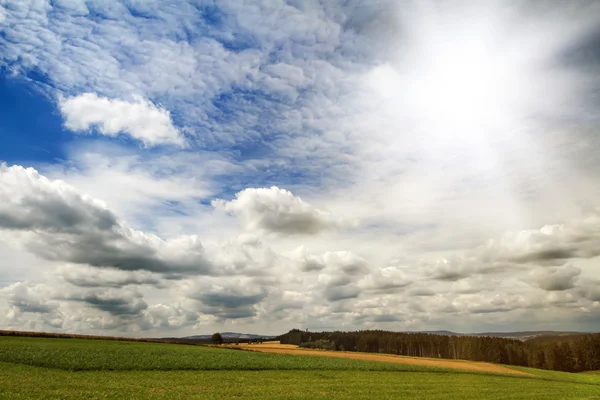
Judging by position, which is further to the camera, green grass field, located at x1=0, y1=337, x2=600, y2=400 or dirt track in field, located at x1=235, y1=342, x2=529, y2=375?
dirt track in field, located at x1=235, y1=342, x2=529, y2=375

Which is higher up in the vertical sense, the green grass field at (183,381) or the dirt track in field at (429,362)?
the green grass field at (183,381)

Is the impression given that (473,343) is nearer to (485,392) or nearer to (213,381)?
(485,392)

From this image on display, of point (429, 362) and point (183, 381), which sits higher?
point (183, 381)

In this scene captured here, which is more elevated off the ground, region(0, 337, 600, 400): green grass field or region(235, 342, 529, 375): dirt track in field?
region(0, 337, 600, 400): green grass field

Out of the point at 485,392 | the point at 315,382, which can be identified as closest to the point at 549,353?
the point at 485,392

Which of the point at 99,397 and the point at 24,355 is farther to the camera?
the point at 24,355

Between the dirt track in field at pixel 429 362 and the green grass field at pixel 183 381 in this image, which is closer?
the green grass field at pixel 183 381

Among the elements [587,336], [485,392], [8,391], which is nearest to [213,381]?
[8,391]

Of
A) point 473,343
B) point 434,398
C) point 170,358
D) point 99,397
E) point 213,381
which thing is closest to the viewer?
point 99,397

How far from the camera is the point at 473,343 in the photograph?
179 m

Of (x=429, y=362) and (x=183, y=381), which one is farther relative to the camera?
(x=429, y=362)

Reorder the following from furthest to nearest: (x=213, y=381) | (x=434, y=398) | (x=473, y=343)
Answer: (x=473, y=343)
(x=213, y=381)
(x=434, y=398)

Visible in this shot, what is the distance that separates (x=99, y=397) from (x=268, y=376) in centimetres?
2568

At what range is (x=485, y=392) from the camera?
154 feet
